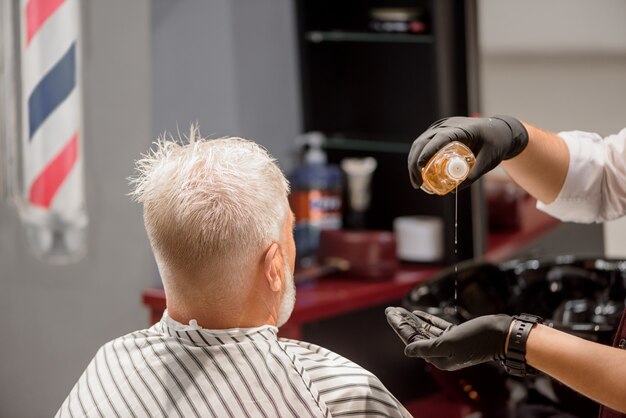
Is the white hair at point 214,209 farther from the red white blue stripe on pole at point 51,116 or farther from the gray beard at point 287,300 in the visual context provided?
the red white blue stripe on pole at point 51,116

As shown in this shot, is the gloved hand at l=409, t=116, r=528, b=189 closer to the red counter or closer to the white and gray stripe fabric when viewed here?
the white and gray stripe fabric

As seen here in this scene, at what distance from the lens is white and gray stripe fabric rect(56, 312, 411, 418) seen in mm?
1555

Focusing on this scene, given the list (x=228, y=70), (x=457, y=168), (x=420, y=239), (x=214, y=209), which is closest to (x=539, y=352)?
(x=457, y=168)

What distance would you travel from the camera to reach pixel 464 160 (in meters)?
1.66

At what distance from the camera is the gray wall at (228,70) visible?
3232 millimetres

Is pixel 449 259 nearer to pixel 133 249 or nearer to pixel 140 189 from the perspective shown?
pixel 133 249

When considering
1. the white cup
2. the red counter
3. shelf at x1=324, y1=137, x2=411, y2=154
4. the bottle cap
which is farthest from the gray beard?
shelf at x1=324, y1=137, x2=411, y2=154

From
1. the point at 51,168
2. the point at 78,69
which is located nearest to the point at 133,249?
the point at 51,168

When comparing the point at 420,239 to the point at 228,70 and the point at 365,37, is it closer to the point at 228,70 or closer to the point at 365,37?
the point at 365,37

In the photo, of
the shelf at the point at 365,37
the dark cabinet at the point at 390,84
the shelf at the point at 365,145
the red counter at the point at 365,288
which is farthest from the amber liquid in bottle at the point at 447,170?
the shelf at the point at 365,145

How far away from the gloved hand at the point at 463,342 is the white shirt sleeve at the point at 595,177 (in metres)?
0.59

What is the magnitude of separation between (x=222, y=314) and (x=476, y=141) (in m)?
0.59

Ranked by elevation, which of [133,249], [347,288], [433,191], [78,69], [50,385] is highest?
[78,69]

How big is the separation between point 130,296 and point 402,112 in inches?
52.5
